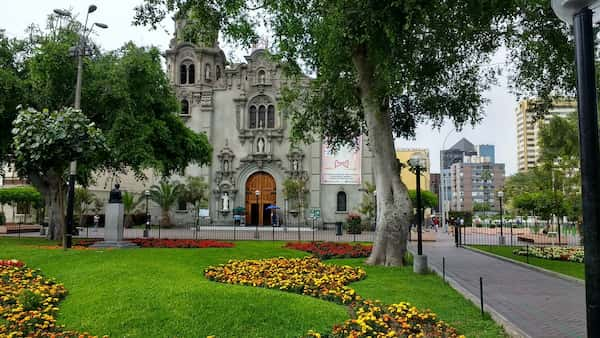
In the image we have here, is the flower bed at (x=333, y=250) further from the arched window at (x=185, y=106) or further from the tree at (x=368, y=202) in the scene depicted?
the arched window at (x=185, y=106)

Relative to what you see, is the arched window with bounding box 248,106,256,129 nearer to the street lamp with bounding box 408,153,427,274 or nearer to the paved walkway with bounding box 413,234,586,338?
the paved walkway with bounding box 413,234,586,338

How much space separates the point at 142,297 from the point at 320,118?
13246 millimetres

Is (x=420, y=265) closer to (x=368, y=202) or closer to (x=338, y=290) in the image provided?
(x=338, y=290)

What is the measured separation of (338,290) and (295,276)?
154 cm

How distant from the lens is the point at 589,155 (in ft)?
9.86

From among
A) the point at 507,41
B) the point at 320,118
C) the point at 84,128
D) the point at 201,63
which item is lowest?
the point at 84,128

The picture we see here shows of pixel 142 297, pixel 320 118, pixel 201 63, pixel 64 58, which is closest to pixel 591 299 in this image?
pixel 142 297

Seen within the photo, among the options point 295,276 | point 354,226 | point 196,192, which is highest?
point 196,192

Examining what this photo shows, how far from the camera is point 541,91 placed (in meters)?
15.8

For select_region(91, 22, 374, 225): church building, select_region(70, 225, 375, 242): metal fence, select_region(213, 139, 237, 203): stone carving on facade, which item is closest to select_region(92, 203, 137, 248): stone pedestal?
select_region(70, 225, 375, 242): metal fence

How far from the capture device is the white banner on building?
43469 millimetres

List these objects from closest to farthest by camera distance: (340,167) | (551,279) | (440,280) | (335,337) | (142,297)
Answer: (335,337)
(142,297)
(440,280)
(551,279)
(340,167)

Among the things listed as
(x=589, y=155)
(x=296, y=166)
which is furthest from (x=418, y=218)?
(x=296, y=166)

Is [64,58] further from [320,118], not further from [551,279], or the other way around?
[551,279]
